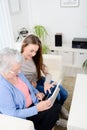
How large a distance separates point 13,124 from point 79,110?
55 cm

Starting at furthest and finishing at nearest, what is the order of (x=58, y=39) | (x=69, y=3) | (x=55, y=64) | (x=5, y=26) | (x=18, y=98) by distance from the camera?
(x=58, y=39) < (x=69, y=3) < (x=5, y=26) < (x=55, y=64) < (x=18, y=98)

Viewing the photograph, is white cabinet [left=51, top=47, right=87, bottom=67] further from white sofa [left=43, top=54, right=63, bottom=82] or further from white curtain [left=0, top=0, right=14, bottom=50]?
white curtain [left=0, top=0, right=14, bottom=50]

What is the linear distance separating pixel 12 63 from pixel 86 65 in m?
1.81

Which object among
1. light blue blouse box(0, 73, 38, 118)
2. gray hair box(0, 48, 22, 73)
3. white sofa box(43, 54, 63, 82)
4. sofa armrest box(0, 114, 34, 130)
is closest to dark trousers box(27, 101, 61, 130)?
light blue blouse box(0, 73, 38, 118)

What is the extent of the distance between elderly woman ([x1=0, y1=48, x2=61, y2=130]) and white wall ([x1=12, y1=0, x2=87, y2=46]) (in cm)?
168

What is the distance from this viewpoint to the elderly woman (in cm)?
119

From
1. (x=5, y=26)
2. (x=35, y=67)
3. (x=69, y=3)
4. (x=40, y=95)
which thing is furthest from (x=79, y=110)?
(x=69, y=3)

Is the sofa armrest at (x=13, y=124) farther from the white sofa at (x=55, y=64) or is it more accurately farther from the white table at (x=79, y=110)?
the white sofa at (x=55, y=64)

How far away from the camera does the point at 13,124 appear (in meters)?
1.12

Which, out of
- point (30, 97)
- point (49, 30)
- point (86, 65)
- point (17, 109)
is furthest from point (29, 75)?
point (49, 30)

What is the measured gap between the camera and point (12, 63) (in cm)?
120

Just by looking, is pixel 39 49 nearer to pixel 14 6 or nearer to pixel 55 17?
pixel 14 6

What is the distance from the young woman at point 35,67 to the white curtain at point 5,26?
82cm

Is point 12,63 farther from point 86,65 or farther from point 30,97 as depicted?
point 86,65
